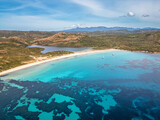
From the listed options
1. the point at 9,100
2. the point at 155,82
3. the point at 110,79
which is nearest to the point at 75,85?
the point at 110,79

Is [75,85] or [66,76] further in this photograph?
[66,76]

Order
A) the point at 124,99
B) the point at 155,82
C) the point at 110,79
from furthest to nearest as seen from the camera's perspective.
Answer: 1. the point at 110,79
2. the point at 155,82
3. the point at 124,99

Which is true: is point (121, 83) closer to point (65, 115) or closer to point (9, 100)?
point (65, 115)

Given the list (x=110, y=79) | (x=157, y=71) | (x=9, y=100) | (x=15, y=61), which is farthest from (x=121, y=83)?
(x=15, y=61)

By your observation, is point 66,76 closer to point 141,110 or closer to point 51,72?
point 51,72

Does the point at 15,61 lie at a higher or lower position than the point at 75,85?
higher

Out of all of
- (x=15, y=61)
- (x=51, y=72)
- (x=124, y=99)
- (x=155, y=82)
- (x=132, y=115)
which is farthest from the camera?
(x=15, y=61)
